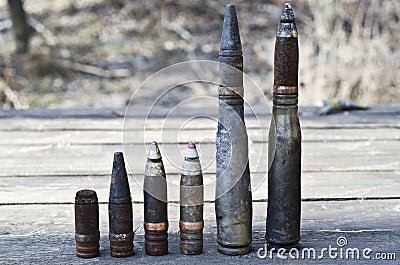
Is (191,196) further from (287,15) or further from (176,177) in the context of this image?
(176,177)

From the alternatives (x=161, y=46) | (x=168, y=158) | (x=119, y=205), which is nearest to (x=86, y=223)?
(x=119, y=205)

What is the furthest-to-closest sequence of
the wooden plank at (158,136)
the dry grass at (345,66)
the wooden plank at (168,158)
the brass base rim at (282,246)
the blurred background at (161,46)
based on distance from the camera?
the blurred background at (161,46)
the dry grass at (345,66)
the wooden plank at (158,136)
the wooden plank at (168,158)
the brass base rim at (282,246)

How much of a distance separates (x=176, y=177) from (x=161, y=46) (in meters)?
4.21

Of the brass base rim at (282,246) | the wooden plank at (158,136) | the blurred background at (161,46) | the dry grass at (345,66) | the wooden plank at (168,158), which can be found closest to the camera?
the brass base rim at (282,246)

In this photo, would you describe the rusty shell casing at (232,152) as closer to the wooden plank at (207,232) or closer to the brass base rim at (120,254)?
the wooden plank at (207,232)

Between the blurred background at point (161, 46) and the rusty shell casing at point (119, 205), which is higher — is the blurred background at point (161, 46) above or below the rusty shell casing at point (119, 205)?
above

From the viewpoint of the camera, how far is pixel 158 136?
2.40 metres

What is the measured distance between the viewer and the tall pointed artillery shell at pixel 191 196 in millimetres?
1310

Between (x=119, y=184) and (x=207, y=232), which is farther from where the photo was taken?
(x=207, y=232)

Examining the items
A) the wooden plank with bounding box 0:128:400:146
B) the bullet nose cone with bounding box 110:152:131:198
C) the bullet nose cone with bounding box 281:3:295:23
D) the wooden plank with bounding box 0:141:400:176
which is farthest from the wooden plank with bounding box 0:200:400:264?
the wooden plank with bounding box 0:128:400:146

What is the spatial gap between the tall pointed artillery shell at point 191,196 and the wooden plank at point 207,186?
41 centimetres

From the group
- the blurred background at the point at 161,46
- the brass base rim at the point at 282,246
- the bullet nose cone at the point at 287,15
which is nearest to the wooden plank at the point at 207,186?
the brass base rim at the point at 282,246

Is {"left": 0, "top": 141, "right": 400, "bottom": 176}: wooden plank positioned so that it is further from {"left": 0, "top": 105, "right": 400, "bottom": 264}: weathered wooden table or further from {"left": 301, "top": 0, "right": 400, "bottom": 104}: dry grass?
{"left": 301, "top": 0, "right": 400, "bottom": 104}: dry grass

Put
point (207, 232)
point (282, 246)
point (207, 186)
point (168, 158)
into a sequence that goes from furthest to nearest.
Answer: point (168, 158), point (207, 186), point (207, 232), point (282, 246)
